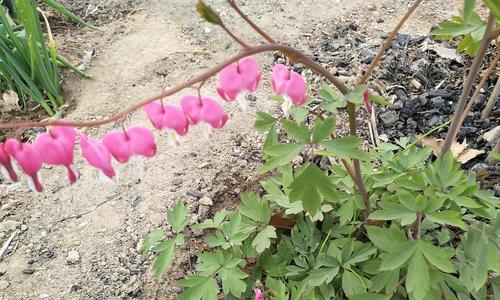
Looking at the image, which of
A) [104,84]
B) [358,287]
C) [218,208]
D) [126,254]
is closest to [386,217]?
[358,287]

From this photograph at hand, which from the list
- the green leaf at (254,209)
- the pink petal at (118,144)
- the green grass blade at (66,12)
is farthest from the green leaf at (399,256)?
the green grass blade at (66,12)

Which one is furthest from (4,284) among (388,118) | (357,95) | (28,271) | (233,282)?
(388,118)

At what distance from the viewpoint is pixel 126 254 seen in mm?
1937

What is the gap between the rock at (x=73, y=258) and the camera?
193 cm

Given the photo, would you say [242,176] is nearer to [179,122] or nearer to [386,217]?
[386,217]

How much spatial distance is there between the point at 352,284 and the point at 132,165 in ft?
3.53

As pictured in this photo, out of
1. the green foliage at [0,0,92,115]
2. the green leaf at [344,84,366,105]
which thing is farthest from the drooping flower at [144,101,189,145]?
the green foliage at [0,0,92,115]

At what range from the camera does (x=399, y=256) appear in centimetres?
131

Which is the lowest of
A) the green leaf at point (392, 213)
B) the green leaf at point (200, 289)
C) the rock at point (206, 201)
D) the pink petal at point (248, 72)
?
the rock at point (206, 201)

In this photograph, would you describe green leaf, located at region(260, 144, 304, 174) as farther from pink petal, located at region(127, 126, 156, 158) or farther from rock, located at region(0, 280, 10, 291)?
rock, located at region(0, 280, 10, 291)

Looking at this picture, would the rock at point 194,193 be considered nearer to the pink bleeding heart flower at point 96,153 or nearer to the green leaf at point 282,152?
the green leaf at point 282,152

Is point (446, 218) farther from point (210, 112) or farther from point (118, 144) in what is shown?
point (118, 144)

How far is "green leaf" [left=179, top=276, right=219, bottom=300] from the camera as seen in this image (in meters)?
1.51

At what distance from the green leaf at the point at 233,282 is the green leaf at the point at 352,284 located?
0.26m
